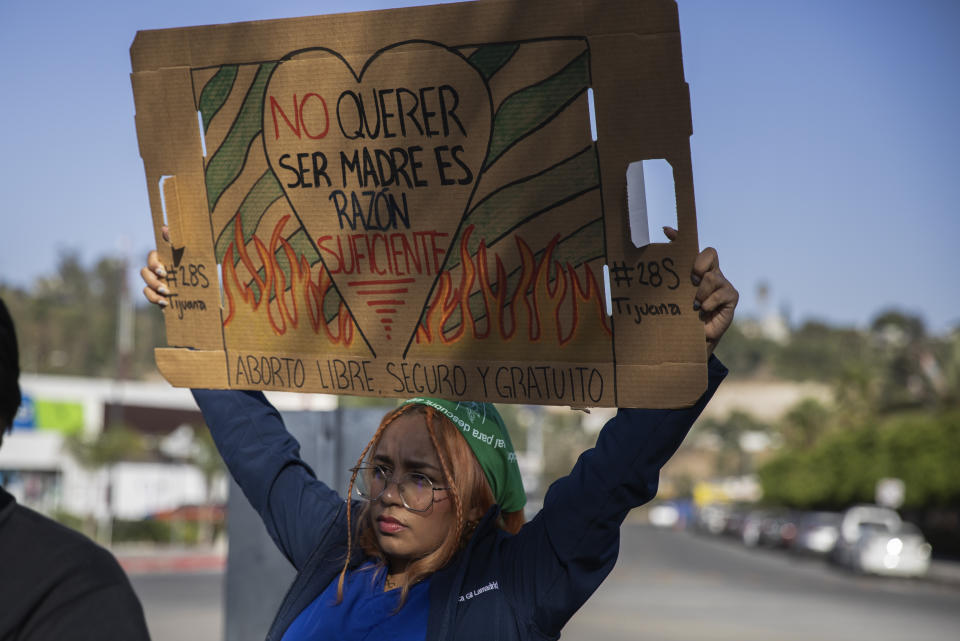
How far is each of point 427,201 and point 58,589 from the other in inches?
43.0

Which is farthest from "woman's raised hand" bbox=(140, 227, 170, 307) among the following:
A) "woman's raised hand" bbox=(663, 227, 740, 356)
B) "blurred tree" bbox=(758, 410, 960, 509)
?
"blurred tree" bbox=(758, 410, 960, 509)

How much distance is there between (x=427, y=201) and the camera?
238cm

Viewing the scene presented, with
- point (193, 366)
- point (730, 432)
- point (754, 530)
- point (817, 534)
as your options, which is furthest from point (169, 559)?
point (730, 432)

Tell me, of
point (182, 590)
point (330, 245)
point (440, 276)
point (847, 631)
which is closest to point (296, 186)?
point (330, 245)

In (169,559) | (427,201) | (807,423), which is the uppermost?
(427,201)

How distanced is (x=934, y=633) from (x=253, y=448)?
13.9 metres

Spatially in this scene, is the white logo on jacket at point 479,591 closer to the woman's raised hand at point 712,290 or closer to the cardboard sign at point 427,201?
the cardboard sign at point 427,201

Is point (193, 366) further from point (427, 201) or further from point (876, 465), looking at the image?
point (876, 465)

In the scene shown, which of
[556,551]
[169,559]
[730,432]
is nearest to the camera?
[556,551]

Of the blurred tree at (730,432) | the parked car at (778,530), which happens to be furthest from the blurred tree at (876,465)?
the blurred tree at (730,432)

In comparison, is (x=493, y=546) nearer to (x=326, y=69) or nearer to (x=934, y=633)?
(x=326, y=69)

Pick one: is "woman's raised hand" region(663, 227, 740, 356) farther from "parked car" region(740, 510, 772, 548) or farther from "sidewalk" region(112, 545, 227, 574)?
"parked car" region(740, 510, 772, 548)

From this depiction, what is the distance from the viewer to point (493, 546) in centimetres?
244

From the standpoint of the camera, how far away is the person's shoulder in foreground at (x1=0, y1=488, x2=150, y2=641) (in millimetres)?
1597
